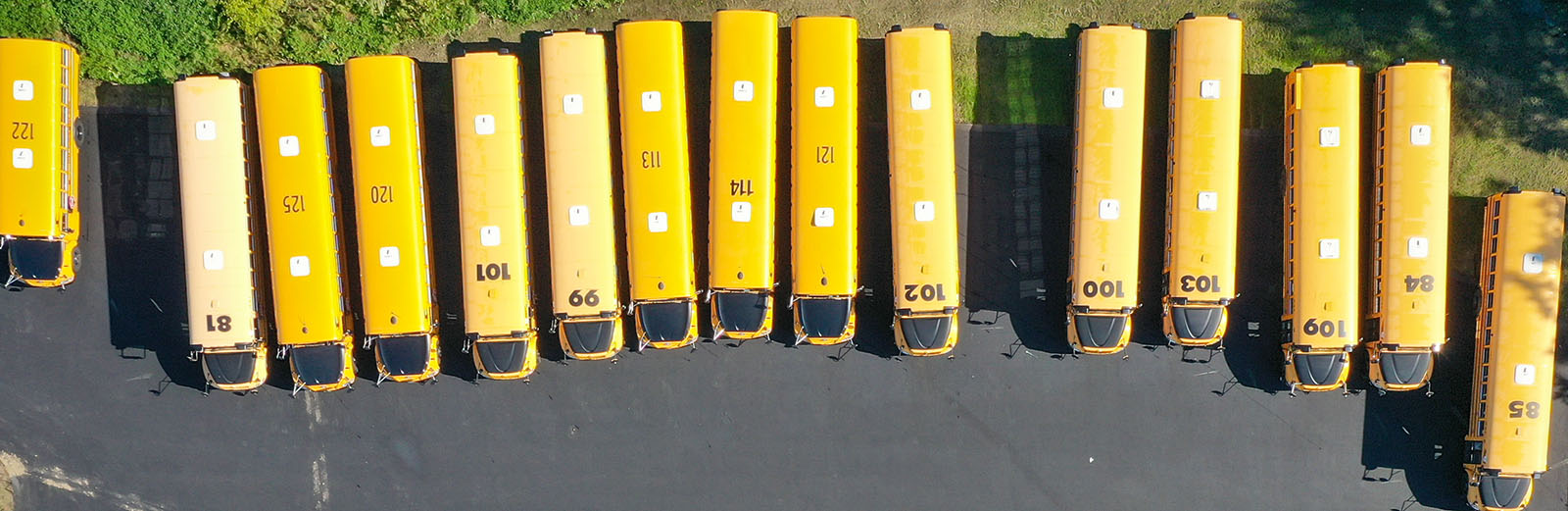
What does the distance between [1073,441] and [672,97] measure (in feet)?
39.6

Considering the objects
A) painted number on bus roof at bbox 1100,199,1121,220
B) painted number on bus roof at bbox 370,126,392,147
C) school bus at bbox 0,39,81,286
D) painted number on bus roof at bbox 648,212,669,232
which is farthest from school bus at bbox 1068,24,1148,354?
school bus at bbox 0,39,81,286

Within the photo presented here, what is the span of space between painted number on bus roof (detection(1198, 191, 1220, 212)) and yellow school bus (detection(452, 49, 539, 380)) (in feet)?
48.2

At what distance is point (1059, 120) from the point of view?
23375mm

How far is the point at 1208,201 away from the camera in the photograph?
71.4 feet

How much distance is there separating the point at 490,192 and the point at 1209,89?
1565 centimetres

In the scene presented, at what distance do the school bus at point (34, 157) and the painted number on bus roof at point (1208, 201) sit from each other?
24.9 m

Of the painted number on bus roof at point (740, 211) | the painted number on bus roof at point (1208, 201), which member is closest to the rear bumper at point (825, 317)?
the painted number on bus roof at point (740, 211)

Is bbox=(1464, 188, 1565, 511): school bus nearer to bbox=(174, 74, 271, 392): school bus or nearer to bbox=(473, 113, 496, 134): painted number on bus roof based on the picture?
bbox=(473, 113, 496, 134): painted number on bus roof

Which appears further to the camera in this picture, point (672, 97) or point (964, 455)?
point (964, 455)

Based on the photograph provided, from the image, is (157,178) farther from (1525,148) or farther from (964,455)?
(1525,148)

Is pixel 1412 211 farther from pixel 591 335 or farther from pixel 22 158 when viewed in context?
pixel 22 158

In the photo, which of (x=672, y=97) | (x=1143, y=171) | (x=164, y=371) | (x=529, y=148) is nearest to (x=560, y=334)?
(x=529, y=148)

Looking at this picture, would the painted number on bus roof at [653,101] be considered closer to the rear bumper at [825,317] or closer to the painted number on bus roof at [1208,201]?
the rear bumper at [825,317]

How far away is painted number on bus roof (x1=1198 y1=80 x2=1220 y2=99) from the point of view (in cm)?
2181
